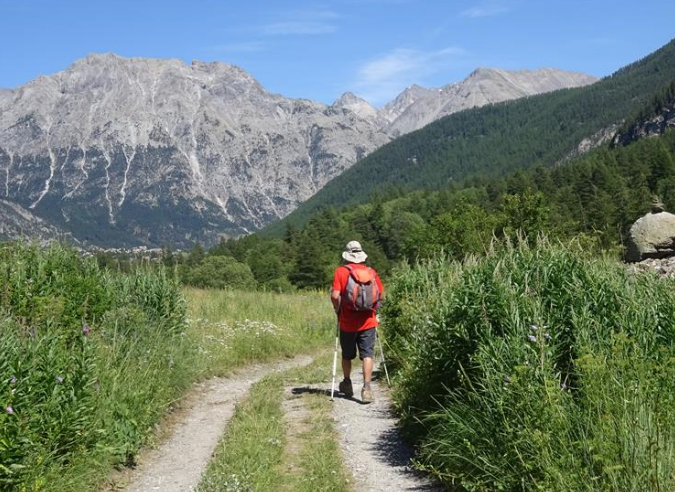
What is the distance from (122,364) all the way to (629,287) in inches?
243

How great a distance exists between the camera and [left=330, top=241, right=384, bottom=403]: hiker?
11242mm

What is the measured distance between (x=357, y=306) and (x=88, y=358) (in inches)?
181

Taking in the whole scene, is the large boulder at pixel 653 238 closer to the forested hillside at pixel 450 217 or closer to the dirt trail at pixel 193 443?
the dirt trail at pixel 193 443

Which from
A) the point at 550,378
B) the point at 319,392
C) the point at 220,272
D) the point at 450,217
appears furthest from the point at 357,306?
the point at 220,272

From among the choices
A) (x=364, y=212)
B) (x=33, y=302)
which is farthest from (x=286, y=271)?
(x=33, y=302)

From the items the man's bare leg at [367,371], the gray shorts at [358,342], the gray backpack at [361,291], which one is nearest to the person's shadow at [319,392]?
the man's bare leg at [367,371]

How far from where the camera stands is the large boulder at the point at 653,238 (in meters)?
20.5

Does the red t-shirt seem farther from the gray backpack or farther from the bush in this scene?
the bush

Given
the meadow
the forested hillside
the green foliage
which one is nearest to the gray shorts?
the meadow

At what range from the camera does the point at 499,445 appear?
6191mm

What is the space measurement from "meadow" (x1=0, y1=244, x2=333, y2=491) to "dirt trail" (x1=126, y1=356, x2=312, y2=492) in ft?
0.93

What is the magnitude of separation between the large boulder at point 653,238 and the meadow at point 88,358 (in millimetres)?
10549

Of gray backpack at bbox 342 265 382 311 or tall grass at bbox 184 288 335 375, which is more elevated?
gray backpack at bbox 342 265 382 311

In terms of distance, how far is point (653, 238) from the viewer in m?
20.6
